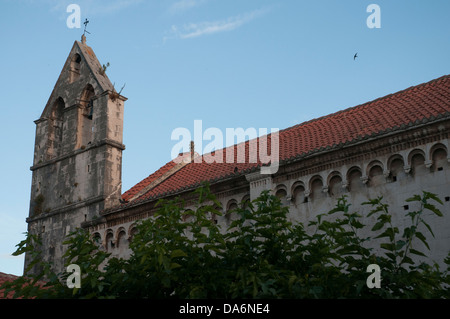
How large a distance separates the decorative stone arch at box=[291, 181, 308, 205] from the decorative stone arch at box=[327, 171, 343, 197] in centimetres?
78

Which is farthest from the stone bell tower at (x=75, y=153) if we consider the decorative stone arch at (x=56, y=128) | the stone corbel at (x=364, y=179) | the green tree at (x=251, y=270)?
the green tree at (x=251, y=270)

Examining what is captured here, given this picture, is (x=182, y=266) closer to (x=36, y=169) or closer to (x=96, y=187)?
(x=96, y=187)

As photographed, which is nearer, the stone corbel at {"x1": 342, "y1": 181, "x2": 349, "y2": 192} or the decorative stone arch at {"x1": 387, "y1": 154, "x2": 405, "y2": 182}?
the decorative stone arch at {"x1": 387, "y1": 154, "x2": 405, "y2": 182}

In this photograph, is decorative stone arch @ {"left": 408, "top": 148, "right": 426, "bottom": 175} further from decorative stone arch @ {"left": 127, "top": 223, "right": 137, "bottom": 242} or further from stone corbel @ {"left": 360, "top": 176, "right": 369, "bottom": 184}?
decorative stone arch @ {"left": 127, "top": 223, "right": 137, "bottom": 242}

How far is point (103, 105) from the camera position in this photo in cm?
2189

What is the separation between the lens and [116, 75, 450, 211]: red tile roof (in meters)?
16.2

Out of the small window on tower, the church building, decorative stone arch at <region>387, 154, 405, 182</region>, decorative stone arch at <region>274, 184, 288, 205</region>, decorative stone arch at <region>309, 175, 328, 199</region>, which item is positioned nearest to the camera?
the church building

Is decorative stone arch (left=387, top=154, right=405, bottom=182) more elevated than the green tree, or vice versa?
decorative stone arch (left=387, top=154, right=405, bottom=182)

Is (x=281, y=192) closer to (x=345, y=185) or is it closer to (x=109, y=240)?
(x=345, y=185)

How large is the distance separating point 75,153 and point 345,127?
998cm

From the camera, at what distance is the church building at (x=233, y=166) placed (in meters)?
14.2

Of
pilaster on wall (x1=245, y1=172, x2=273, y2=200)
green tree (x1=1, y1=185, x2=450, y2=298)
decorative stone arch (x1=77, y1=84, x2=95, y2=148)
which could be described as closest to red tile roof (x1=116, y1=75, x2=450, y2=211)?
pilaster on wall (x1=245, y1=172, x2=273, y2=200)

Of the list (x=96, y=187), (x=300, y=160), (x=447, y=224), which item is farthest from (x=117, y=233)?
(x=447, y=224)

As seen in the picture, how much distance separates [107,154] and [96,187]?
1.23 metres
